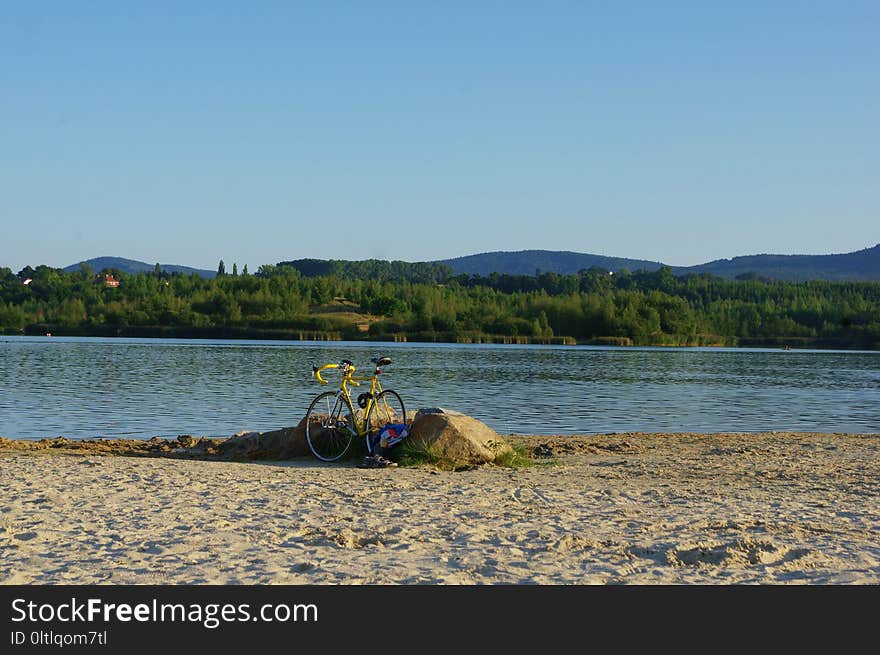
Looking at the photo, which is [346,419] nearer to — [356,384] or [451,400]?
[356,384]

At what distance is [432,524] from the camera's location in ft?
27.7

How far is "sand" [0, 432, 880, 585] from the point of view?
21.9ft

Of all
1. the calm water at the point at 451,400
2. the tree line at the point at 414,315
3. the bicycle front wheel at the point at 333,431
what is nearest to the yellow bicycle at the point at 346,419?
the bicycle front wheel at the point at 333,431

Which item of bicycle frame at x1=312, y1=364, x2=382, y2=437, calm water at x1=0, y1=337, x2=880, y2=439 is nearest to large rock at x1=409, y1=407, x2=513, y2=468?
bicycle frame at x1=312, y1=364, x2=382, y2=437

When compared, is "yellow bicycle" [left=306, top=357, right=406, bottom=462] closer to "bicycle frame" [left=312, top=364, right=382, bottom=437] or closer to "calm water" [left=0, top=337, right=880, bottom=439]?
"bicycle frame" [left=312, top=364, right=382, bottom=437]

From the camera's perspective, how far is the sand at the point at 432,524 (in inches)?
263

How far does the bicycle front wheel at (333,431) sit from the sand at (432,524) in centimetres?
65

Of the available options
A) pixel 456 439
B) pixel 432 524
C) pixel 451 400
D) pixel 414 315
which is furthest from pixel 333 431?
pixel 414 315

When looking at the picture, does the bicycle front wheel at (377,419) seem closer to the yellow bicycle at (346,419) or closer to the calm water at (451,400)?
the yellow bicycle at (346,419)

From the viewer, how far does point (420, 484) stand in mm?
11336

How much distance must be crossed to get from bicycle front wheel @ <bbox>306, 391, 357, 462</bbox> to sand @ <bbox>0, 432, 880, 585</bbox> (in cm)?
65

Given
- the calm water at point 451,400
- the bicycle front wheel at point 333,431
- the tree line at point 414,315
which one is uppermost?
the tree line at point 414,315

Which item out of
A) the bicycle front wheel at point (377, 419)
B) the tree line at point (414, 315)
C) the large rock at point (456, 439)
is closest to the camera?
the large rock at point (456, 439)
